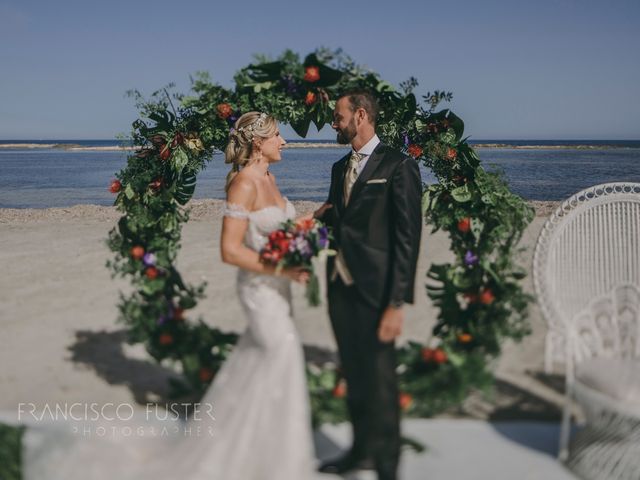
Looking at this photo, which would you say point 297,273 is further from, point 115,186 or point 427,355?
point 115,186

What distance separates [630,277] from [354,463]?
9.57 feet

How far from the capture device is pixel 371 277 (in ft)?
12.7

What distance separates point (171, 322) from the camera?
495cm

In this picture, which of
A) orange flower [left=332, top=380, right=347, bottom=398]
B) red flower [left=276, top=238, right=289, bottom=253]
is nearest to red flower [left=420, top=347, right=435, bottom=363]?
orange flower [left=332, top=380, right=347, bottom=398]

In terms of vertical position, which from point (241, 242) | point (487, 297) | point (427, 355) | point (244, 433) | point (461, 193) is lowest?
point (244, 433)

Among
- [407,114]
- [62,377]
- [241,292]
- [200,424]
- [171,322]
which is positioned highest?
[407,114]

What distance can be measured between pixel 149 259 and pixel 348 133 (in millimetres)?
2142

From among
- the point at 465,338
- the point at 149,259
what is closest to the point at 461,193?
the point at 465,338

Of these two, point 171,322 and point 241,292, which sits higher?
point 241,292

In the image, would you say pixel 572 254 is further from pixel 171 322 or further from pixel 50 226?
pixel 50 226

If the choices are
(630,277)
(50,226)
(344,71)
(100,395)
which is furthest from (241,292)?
(50,226)

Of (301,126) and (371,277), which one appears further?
(301,126)

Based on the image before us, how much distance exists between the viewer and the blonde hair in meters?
4.13

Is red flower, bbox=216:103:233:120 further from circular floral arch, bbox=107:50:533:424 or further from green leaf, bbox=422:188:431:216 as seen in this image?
green leaf, bbox=422:188:431:216
